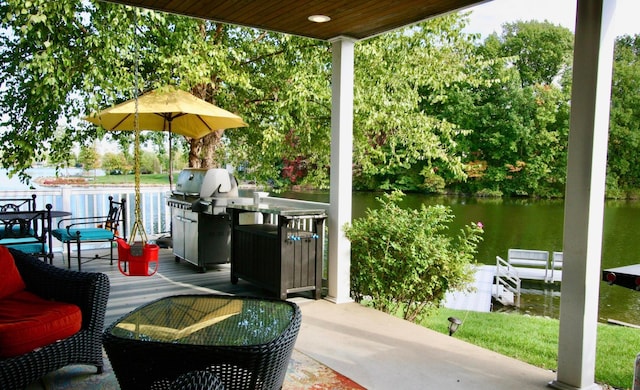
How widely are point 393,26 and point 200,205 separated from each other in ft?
9.82

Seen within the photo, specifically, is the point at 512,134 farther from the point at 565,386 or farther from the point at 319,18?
the point at 565,386

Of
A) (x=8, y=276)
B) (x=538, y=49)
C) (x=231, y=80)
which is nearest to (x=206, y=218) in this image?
(x=231, y=80)

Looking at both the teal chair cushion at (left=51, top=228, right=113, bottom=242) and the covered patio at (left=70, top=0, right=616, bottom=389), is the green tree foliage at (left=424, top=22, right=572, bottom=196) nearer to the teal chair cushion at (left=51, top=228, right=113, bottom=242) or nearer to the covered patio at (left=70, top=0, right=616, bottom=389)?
the teal chair cushion at (left=51, top=228, right=113, bottom=242)

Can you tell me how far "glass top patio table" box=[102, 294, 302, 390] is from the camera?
195 centimetres

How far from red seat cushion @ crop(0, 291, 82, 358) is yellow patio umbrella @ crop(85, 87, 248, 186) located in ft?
10.4

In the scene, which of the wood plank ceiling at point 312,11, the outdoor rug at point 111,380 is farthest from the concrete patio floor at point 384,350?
the wood plank ceiling at point 312,11

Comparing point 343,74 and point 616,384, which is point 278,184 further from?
point 616,384

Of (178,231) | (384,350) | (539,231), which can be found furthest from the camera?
(539,231)

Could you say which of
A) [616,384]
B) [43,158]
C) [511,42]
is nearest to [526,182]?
[511,42]

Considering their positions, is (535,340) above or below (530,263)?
above

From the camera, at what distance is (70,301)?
109 inches

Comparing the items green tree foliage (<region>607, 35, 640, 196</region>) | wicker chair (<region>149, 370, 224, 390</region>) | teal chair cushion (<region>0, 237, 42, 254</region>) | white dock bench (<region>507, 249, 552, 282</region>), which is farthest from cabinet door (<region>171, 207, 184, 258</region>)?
green tree foliage (<region>607, 35, 640, 196</region>)

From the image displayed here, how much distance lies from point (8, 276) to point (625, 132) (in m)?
21.7

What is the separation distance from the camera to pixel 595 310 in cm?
271
